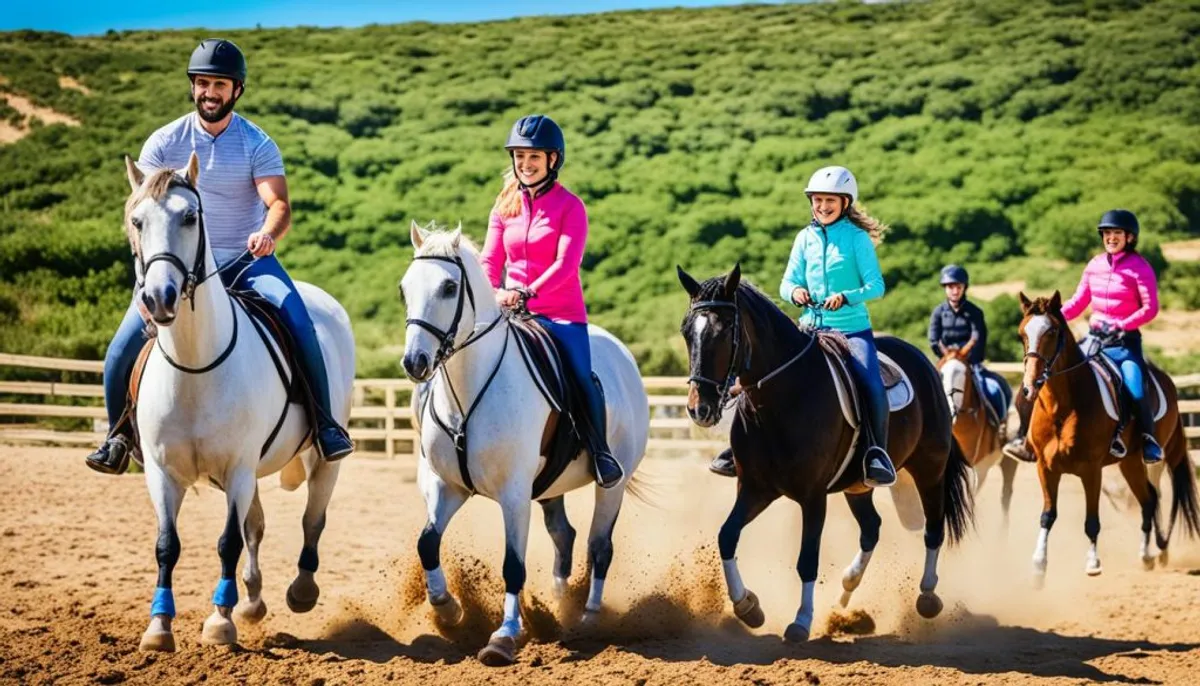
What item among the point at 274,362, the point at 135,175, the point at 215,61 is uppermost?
the point at 215,61

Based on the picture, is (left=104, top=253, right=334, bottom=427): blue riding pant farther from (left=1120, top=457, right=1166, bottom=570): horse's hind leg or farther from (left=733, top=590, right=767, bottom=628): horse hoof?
(left=1120, top=457, right=1166, bottom=570): horse's hind leg

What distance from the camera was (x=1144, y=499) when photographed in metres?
12.3

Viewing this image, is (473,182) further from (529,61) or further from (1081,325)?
(1081,325)

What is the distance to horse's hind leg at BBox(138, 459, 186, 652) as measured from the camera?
709cm

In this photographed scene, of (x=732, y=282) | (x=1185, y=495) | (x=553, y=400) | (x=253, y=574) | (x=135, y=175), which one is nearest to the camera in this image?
(x=135, y=175)

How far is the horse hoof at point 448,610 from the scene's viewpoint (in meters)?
7.86

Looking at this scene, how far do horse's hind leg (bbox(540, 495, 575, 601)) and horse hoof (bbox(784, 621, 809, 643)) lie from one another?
5.44 ft

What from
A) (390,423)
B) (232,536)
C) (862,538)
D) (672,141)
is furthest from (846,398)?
(672,141)

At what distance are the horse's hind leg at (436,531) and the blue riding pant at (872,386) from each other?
2.60 metres

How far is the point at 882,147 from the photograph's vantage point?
51781 millimetres

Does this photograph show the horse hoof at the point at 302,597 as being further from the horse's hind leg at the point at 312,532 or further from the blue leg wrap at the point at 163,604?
the blue leg wrap at the point at 163,604

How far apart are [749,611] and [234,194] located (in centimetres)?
409

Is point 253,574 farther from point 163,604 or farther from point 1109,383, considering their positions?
point 1109,383

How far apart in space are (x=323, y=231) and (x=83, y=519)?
115 ft
